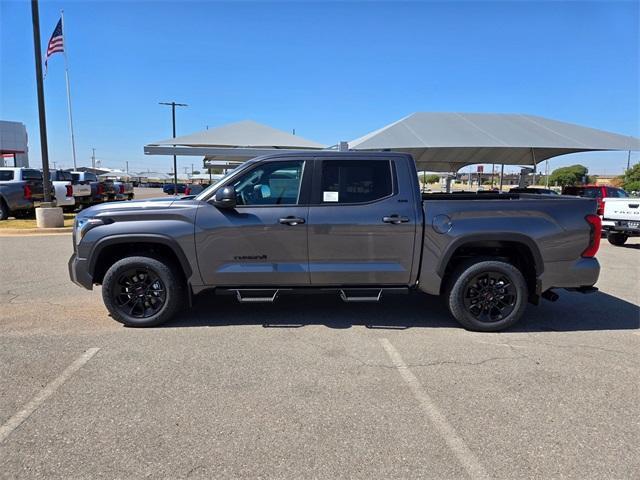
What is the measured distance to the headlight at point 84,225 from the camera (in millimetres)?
4668

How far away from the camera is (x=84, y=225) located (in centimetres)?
470

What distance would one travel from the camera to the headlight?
15.3 feet

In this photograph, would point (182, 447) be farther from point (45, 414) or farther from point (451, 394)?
point (451, 394)

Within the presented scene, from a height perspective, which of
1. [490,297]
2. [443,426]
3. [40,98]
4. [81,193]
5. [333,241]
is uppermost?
[40,98]

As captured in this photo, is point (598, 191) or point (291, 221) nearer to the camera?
point (291, 221)

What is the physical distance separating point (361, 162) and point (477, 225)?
55.6 inches

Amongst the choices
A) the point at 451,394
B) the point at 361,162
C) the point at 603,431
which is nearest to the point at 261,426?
the point at 451,394

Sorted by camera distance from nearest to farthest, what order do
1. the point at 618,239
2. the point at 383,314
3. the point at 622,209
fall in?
the point at 383,314 → the point at 622,209 → the point at 618,239

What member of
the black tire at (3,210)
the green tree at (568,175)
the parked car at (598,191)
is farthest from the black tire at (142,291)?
the green tree at (568,175)

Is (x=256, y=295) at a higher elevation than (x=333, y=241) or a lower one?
lower

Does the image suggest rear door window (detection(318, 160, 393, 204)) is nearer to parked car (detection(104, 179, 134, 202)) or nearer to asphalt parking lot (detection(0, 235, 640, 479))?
asphalt parking lot (detection(0, 235, 640, 479))

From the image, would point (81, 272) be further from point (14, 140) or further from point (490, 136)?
point (14, 140)

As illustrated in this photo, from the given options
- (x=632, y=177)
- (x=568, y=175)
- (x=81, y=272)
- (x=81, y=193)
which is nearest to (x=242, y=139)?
(x=81, y=193)

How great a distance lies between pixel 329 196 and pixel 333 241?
0.49 metres
